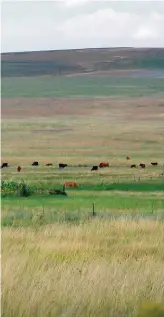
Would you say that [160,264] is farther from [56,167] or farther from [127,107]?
[127,107]

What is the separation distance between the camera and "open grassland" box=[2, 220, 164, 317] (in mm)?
8695

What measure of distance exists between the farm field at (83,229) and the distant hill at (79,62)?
62.9m

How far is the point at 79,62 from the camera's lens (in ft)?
496

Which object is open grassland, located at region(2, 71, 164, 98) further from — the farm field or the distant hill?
the farm field

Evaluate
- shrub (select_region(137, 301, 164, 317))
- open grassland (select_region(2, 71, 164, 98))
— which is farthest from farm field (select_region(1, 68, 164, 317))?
open grassland (select_region(2, 71, 164, 98))

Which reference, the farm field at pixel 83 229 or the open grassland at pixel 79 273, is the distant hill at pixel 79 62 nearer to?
the farm field at pixel 83 229

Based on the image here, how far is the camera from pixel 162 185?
35594 millimetres

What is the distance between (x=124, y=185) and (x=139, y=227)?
19615 millimetres

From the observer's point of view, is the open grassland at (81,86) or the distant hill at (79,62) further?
the distant hill at (79,62)

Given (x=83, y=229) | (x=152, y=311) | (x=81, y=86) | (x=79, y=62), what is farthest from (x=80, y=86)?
(x=152, y=311)

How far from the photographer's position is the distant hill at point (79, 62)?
5817 inches

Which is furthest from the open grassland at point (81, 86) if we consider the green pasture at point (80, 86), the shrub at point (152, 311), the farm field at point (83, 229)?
the shrub at point (152, 311)

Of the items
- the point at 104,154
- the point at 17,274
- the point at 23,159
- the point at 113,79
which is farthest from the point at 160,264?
the point at 113,79

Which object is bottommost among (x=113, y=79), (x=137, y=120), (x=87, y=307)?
(x=87, y=307)
